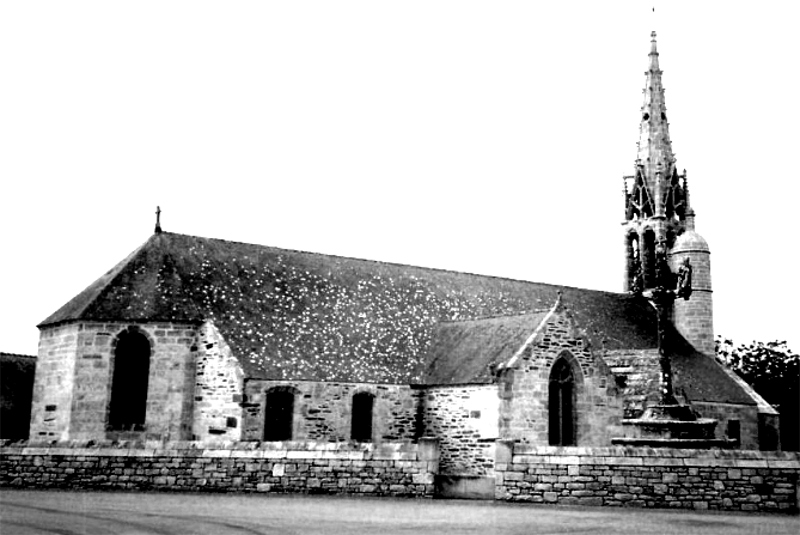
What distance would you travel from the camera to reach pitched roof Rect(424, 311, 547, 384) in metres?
26.3

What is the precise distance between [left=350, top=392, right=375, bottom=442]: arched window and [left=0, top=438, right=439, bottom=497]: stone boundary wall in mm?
8791

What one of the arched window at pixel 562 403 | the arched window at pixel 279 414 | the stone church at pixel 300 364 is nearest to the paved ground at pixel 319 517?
the arched window at pixel 279 414

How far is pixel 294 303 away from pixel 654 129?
83.3 feet

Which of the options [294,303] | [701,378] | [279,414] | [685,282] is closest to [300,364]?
[279,414]

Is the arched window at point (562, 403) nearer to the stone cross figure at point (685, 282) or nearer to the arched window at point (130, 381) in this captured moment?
the stone cross figure at point (685, 282)

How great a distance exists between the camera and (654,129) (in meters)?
46.1

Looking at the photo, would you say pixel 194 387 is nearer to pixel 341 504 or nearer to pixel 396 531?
pixel 341 504

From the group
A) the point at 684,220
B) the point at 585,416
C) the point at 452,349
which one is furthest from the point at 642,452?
the point at 684,220

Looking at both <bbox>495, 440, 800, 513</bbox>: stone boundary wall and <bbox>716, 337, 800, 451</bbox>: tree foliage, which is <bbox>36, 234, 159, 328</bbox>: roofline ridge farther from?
<bbox>716, 337, 800, 451</bbox>: tree foliage

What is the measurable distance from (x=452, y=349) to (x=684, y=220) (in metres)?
21.7

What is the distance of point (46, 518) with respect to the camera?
12.5m

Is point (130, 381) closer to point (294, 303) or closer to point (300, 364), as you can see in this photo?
point (300, 364)

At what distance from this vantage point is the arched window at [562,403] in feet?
85.5

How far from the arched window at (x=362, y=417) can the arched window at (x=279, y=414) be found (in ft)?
7.23
